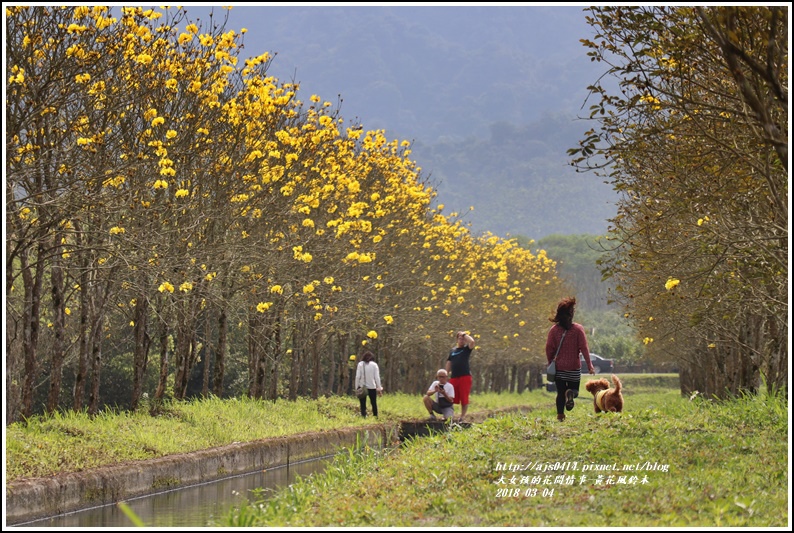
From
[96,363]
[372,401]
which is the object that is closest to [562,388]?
[96,363]

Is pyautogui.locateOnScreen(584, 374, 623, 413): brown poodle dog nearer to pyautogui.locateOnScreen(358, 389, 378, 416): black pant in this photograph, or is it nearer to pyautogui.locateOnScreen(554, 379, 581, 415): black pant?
pyautogui.locateOnScreen(554, 379, 581, 415): black pant

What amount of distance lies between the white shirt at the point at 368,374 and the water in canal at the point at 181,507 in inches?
288

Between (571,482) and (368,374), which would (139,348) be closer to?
(368,374)

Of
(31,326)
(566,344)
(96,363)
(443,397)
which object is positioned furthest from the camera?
(443,397)

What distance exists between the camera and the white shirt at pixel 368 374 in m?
24.2

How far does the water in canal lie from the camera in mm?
11508

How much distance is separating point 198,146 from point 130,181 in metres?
1.22

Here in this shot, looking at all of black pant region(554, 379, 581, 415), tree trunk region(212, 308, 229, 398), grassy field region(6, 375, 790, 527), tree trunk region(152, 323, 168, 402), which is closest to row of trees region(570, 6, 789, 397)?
black pant region(554, 379, 581, 415)

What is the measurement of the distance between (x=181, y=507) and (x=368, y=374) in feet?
37.8

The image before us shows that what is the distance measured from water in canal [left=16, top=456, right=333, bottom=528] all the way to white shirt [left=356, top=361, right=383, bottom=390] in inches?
288

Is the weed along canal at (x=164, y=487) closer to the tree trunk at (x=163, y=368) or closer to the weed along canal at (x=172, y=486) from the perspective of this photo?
the weed along canal at (x=172, y=486)

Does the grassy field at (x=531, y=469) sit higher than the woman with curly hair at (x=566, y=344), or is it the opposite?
the woman with curly hair at (x=566, y=344)

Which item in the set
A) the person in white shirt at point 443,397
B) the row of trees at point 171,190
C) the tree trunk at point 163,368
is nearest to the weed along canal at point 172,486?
the person in white shirt at point 443,397

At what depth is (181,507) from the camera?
508 inches
